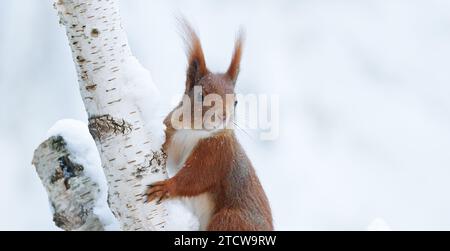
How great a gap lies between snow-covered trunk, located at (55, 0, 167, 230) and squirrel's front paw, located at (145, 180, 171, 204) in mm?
15

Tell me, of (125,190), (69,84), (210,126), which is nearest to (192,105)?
(210,126)

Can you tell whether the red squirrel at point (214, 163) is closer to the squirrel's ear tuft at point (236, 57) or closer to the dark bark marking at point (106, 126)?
the squirrel's ear tuft at point (236, 57)

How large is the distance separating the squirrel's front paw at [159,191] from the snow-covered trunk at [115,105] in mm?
15

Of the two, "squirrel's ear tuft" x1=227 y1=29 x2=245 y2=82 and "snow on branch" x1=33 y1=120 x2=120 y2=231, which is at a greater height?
"squirrel's ear tuft" x1=227 y1=29 x2=245 y2=82

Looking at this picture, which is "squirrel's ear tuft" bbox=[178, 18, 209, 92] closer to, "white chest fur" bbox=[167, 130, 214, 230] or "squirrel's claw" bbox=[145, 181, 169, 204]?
"white chest fur" bbox=[167, 130, 214, 230]

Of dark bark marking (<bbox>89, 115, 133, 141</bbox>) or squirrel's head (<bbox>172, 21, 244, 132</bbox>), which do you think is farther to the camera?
squirrel's head (<bbox>172, 21, 244, 132</bbox>)

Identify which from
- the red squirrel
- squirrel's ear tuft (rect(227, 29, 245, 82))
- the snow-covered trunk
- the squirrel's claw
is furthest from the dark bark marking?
squirrel's ear tuft (rect(227, 29, 245, 82))

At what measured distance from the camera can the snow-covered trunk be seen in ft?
4.67

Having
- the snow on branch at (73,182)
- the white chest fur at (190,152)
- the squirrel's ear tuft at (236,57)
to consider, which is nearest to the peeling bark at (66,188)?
the snow on branch at (73,182)

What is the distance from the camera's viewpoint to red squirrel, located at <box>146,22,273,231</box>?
170cm

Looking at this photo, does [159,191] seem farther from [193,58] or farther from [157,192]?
[193,58]

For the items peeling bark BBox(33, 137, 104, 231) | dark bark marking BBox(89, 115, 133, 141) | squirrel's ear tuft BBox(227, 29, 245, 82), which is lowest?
peeling bark BBox(33, 137, 104, 231)

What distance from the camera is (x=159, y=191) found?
59.7 inches

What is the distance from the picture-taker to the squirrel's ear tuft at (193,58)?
169 cm
